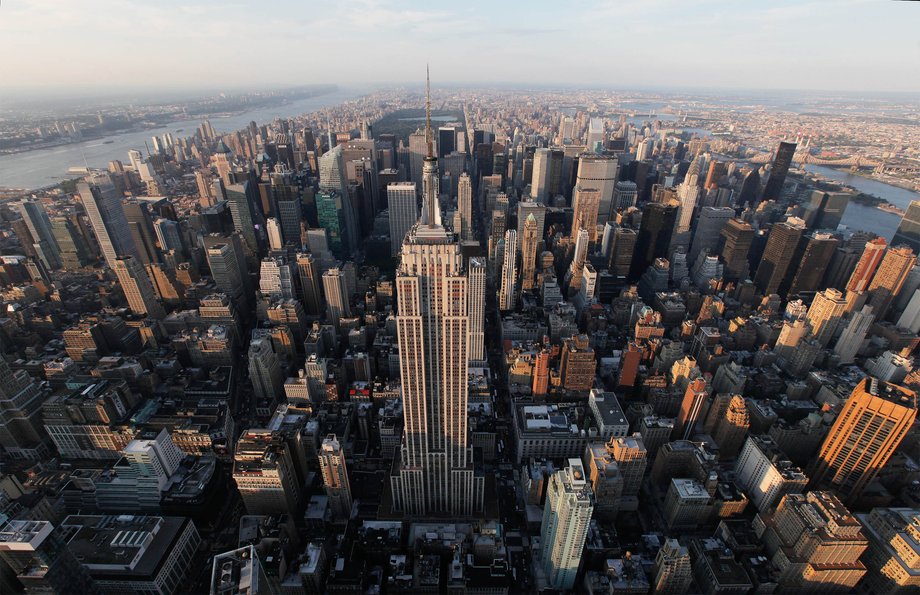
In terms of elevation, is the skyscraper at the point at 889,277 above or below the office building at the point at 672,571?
above

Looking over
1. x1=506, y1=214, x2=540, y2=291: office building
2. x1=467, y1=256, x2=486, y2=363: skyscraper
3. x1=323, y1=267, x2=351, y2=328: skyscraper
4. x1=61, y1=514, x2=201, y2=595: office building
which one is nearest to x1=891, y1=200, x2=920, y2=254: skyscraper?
x1=506, y1=214, x2=540, y2=291: office building

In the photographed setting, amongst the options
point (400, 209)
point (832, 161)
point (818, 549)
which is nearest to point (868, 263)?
point (818, 549)

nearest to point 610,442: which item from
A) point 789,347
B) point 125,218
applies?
point 789,347

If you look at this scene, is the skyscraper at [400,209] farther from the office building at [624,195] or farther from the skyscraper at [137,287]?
the office building at [624,195]

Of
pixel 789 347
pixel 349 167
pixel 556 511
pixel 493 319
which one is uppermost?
pixel 349 167

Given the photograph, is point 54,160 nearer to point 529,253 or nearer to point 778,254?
point 529,253

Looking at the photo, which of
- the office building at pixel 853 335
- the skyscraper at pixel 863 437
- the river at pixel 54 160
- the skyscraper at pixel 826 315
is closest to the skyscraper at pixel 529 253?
the skyscraper at pixel 826 315

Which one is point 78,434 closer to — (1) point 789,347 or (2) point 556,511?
(2) point 556,511

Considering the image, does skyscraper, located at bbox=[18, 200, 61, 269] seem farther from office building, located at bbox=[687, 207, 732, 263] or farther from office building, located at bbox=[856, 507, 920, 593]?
office building, located at bbox=[687, 207, 732, 263]
